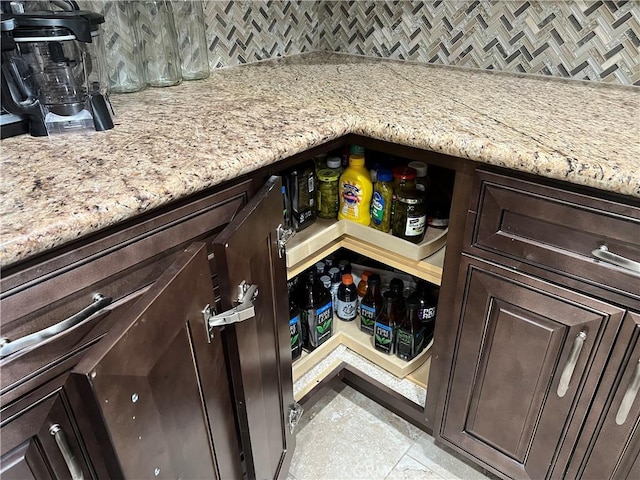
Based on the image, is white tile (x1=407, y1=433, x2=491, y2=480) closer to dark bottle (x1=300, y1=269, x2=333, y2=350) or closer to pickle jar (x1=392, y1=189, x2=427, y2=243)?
dark bottle (x1=300, y1=269, x2=333, y2=350)

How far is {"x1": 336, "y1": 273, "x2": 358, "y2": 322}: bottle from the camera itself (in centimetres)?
143

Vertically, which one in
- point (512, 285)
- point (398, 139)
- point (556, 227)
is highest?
point (398, 139)

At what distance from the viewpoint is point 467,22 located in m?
1.42

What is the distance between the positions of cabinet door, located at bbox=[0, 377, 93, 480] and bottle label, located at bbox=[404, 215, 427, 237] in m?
0.79

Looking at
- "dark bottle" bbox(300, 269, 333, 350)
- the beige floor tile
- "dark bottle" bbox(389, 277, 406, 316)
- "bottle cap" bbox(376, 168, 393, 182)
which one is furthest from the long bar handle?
the beige floor tile

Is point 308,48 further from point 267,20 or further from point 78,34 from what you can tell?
point 78,34

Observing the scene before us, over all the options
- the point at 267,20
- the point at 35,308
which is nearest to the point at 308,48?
the point at 267,20

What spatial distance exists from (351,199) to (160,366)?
717 mm

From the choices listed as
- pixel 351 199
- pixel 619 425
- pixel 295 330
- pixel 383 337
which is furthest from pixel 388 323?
pixel 619 425

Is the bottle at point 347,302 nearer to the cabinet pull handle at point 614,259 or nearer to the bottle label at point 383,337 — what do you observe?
the bottle label at point 383,337

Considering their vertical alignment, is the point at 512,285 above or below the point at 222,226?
below

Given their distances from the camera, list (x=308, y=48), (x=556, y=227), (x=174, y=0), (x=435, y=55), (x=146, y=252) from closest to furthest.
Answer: (x=146, y=252) < (x=556, y=227) < (x=174, y=0) < (x=435, y=55) < (x=308, y=48)

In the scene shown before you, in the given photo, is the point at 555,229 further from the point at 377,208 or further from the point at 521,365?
the point at 377,208

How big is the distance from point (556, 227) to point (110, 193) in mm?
739
